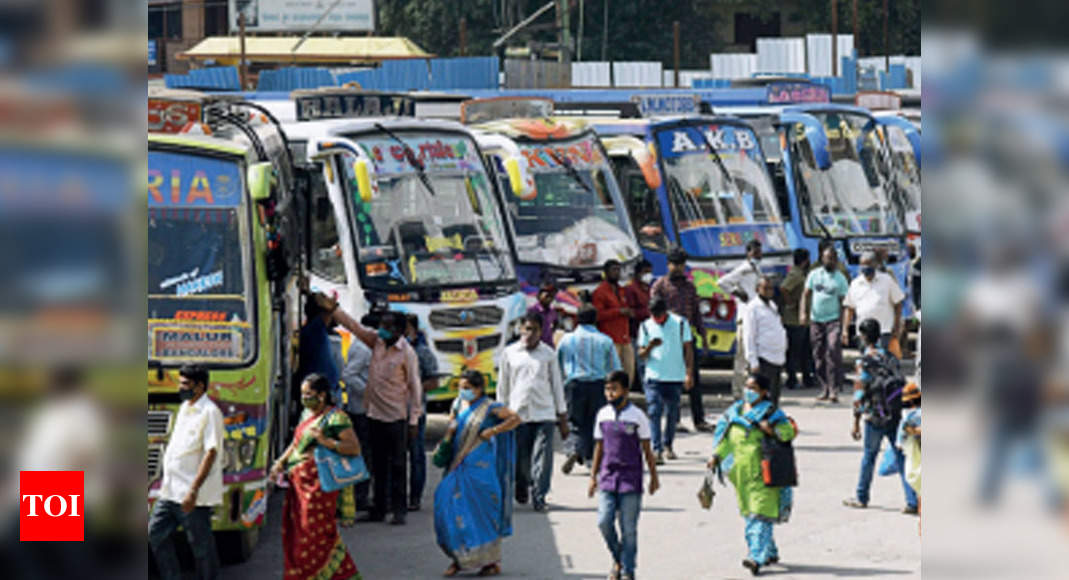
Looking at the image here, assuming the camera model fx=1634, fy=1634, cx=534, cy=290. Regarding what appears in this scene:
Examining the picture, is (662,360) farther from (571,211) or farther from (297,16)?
(297,16)

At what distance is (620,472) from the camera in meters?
9.95

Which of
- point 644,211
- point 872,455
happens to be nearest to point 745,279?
point 644,211

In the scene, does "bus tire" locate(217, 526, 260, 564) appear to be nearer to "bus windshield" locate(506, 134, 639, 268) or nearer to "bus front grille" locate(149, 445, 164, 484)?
"bus front grille" locate(149, 445, 164, 484)

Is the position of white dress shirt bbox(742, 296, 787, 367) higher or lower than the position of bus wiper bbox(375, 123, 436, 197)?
lower

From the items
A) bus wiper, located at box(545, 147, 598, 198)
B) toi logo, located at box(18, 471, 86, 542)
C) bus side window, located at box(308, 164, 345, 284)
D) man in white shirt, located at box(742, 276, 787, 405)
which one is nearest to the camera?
toi logo, located at box(18, 471, 86, 542)

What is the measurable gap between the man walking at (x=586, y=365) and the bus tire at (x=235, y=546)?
3292mm

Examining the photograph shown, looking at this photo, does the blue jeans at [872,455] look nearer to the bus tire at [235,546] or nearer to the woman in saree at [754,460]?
the woman in saree at [754,460]

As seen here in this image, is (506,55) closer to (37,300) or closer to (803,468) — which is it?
(803,468)

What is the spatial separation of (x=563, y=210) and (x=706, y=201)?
7.14 feet

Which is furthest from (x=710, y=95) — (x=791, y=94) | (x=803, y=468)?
(x=803, y=468)

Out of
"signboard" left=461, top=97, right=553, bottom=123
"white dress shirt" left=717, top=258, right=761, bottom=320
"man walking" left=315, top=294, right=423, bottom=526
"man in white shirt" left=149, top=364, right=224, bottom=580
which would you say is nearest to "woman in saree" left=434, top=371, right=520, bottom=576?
"man walking" left=315, top=294, right=423, bottom=526

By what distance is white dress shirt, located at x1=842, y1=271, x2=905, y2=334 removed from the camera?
55.9ft

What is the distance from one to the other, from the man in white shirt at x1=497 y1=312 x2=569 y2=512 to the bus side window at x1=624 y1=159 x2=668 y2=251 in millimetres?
6919

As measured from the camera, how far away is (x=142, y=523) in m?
2.63
